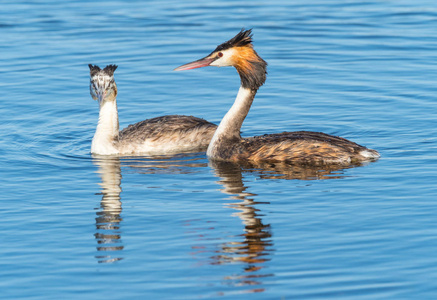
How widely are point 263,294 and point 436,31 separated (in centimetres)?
1439

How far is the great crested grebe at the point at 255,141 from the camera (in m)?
12.6

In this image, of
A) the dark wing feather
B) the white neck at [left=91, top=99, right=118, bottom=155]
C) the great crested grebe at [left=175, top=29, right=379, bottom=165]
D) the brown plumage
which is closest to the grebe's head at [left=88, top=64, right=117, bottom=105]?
the white neck at [left=91, top=99, right=118, bottom=155]

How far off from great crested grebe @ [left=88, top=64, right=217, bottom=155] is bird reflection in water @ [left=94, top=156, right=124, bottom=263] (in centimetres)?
28

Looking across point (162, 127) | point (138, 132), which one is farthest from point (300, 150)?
point (138, 132)

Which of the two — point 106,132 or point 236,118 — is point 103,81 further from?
point 236,118

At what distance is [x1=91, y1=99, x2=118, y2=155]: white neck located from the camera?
1379 cm

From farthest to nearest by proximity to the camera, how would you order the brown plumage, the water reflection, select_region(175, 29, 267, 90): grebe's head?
select_region(175, 29, 267, 90): grebe's head < the brown plumage < the water reflection

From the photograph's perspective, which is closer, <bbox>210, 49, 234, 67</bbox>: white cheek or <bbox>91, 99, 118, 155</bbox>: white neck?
<bbox>210, 49, 234, 67</bbox>: white cheek

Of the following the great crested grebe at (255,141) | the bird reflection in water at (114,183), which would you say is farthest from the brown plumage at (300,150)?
the bird reflection in water at (114,183)

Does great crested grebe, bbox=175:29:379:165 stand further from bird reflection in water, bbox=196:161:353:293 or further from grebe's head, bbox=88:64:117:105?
grebe's head, bbox=88:64:117:105

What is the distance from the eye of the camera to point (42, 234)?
33.0ft

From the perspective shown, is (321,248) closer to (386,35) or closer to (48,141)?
(48,141)

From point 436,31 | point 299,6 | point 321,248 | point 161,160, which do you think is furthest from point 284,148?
point 299,6

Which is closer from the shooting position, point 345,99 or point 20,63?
point 345,99
